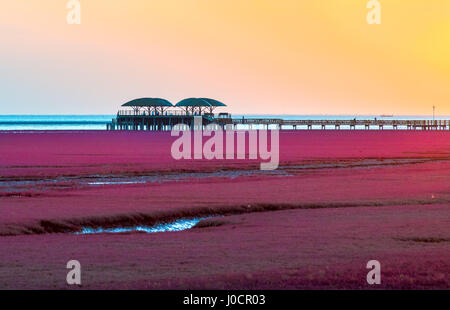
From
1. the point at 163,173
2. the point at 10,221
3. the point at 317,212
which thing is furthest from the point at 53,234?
the point at 163,173

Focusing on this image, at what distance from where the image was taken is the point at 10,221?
25.8 meters

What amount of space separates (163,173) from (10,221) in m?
22.1

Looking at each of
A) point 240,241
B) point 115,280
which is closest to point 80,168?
point 240,241

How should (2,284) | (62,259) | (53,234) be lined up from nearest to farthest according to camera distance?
(2,284) < (62,259) < (53,234)

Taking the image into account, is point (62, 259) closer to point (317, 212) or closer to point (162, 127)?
point (317, 212)

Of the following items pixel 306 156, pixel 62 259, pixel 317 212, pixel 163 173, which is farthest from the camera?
pixel 306 156

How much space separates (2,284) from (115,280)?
246 centimetres
